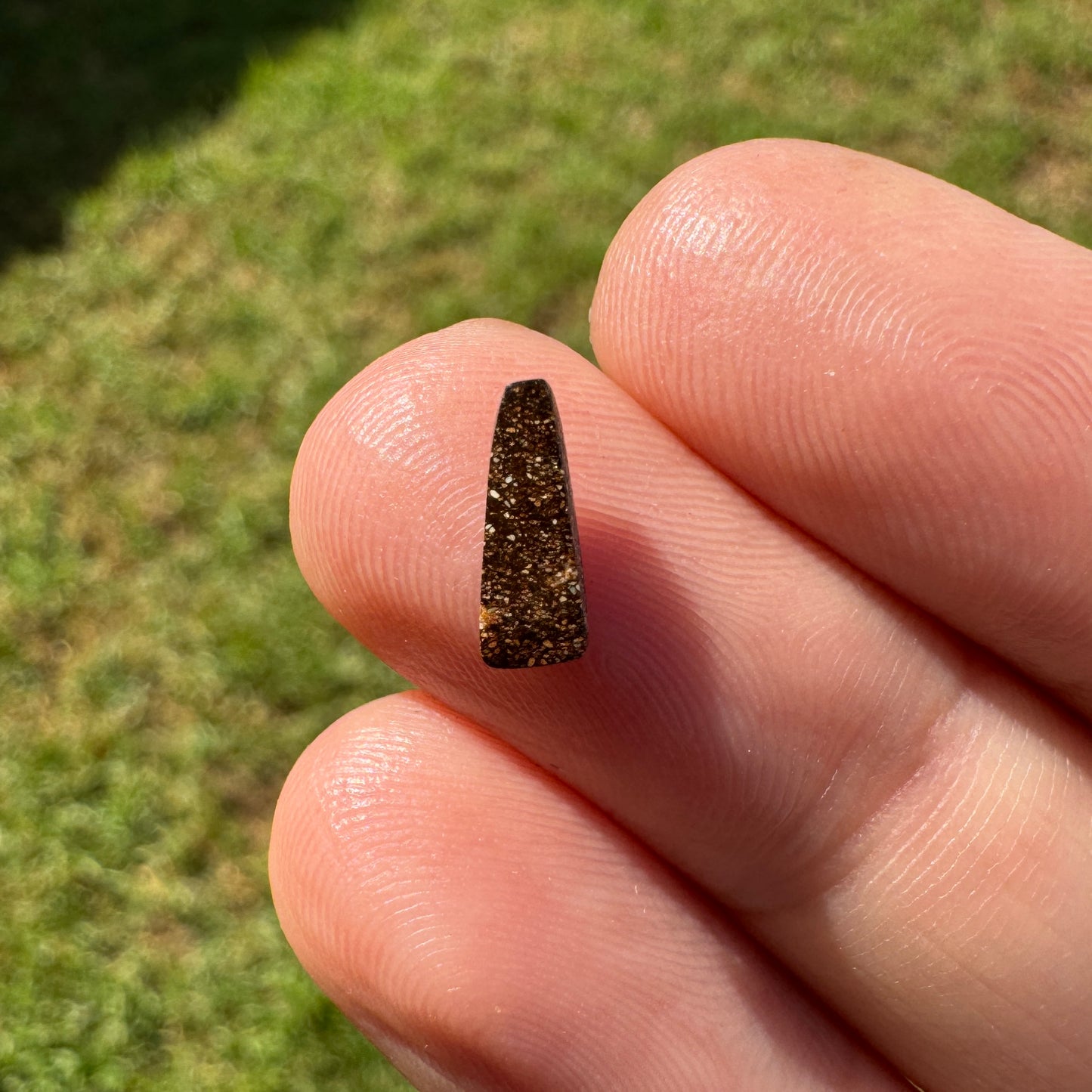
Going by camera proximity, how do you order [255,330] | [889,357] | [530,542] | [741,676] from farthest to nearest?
[255,330] → [741,676] → [889,357] → [530,542]

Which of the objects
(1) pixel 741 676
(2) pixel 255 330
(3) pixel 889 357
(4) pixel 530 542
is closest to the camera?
(4) pixel 530 542

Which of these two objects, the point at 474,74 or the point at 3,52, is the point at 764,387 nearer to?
the point at 474,74

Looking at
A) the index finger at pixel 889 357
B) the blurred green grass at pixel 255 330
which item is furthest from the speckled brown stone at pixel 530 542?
the blurred green grass at pixel 255 330

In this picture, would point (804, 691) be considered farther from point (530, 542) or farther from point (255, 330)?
point (255, 330)

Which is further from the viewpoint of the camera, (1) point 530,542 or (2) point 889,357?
(2) point 889,357

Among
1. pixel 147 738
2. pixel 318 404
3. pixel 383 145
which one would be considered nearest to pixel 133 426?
pixel 318 404

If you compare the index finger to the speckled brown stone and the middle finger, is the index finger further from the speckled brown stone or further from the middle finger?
the speckled brown stone

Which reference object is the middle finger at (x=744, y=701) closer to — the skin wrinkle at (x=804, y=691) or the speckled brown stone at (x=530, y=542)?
the skin wrinkle at (x=804, y=691)

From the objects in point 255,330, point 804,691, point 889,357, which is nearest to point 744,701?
point 804,691
